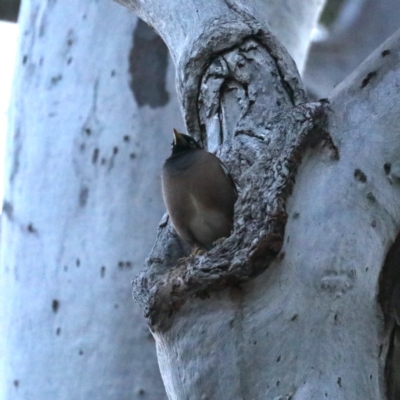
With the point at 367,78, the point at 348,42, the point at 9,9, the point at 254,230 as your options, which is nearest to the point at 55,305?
the point at 254,230

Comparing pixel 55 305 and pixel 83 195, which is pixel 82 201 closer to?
pixel 83 195

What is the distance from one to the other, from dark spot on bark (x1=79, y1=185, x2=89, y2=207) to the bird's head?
0.28 meters

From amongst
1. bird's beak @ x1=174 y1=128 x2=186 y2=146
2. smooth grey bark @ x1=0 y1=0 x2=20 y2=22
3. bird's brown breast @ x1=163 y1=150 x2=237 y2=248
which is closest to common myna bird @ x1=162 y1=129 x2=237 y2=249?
bird's brown breast @ x1=163 y1=150 x2=237 y2=248

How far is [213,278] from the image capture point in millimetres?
1237

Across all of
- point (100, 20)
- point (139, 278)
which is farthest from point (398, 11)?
point (139, 278)

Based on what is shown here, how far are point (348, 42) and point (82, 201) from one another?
2.95 metres

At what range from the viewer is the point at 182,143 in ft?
6.18

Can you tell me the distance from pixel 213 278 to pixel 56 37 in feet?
4.34

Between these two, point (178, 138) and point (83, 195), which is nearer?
point (178, 138)

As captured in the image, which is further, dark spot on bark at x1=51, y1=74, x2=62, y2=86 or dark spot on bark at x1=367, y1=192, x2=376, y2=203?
dark spot on bark at x1=51, y1=74, x2=62, y2=86

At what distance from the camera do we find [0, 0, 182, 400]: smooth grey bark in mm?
1918

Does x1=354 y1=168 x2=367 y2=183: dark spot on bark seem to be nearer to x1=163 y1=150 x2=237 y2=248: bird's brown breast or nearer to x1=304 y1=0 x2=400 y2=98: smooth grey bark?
x1=163 y1=150 x2=237 y2=248: bird's brown breast

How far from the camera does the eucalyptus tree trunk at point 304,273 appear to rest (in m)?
1.18

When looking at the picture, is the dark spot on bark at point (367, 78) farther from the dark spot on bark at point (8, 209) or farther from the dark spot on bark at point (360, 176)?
the dark spot on bark at point (8, 209)
